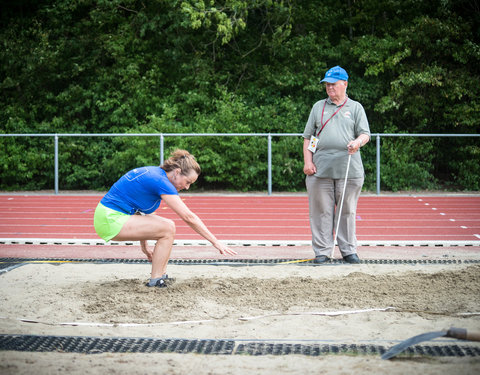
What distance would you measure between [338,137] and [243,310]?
A: 263 centimetres

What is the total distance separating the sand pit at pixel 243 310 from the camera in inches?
152

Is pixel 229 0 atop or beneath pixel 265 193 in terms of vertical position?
atop


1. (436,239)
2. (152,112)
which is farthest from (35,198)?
(436,239)

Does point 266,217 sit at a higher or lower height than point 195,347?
lower

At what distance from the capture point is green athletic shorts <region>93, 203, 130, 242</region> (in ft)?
18.4

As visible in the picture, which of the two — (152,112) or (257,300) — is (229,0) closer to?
(152,112)

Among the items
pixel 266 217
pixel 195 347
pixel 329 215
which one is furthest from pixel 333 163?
pixel 266 217

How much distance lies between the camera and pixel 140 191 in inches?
220

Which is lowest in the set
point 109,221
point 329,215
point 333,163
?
point 329,215

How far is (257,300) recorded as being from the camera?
18.0 ft

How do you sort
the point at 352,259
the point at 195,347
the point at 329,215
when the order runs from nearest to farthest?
the point at 195,347 < the point at 352,259 < the point at 329,215

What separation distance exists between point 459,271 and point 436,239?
10.1 ft

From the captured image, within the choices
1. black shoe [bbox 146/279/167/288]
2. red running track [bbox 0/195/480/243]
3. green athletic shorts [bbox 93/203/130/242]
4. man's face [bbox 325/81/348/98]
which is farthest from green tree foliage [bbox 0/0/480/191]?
green athletic shorts [bbox 93/203/130/242]

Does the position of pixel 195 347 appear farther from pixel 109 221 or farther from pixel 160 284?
pixel 109 221
